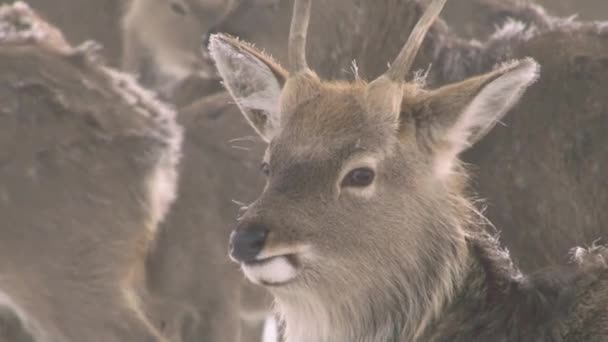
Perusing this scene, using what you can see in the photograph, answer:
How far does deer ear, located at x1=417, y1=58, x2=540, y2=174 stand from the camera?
Result: 3.48 metres

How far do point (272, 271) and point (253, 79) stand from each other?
85 cm

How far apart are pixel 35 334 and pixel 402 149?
2.39 meters

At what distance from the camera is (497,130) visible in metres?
5.23

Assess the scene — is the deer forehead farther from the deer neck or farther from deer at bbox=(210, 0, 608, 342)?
the deer neck

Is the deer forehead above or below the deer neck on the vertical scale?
above

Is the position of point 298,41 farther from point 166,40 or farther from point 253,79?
point 166,40

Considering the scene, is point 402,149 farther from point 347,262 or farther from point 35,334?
point 35,334

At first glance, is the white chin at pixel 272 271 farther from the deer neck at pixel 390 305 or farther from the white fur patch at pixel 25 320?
the white fur patch at pixel 25 320

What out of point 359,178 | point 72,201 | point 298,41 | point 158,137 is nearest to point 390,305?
point 359,178

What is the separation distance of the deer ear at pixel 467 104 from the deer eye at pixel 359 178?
0.73ft

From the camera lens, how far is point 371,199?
342 centimetres

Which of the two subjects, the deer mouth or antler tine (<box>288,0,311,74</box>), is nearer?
the deer mouth

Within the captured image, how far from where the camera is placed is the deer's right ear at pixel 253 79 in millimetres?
3852

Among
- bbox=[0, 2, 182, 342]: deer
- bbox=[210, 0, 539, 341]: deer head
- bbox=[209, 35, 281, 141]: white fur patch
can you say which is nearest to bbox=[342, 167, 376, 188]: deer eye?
bbox=[210, 0, 539, 341]: deer head
